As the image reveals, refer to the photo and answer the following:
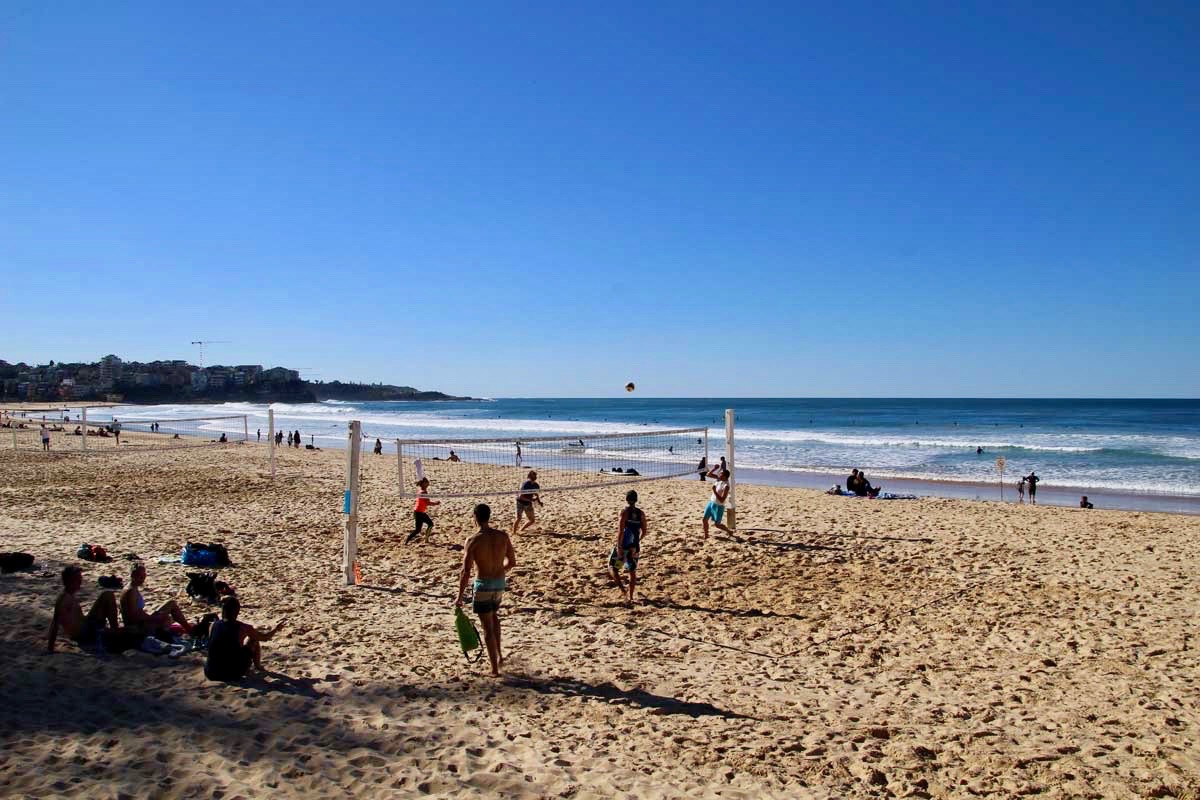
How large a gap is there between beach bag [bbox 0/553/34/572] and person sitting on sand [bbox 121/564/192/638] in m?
3.33

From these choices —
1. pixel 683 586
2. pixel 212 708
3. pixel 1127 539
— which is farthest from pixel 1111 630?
pixel 212 708

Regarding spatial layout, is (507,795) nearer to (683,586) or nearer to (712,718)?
(712,718)

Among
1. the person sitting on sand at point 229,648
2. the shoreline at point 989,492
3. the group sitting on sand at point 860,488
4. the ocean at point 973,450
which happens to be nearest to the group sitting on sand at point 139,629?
the person sitting on sand at point 229,648

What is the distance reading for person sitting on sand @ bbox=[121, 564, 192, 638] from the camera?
19.3 feet

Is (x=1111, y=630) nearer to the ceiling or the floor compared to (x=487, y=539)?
nearer to the floor

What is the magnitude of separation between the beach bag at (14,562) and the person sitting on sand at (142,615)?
3325mm

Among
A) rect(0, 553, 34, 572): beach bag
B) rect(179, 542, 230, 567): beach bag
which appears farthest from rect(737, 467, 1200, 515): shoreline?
rect(0, 553, 34, 572): beach bag

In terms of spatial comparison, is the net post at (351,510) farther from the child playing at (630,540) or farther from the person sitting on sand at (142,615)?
the child playing at (630,540)

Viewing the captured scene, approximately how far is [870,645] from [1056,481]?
21521 mm

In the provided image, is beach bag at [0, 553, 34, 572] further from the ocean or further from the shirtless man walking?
the ocean

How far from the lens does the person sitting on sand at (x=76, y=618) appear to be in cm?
569

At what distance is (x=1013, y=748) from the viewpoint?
14.6ft

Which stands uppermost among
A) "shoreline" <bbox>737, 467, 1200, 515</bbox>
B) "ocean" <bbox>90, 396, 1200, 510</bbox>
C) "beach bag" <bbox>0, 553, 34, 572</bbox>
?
"beach bag" <bbox>0, 553, 34, 572</bbox>

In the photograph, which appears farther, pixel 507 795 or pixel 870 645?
pixel 870 645
